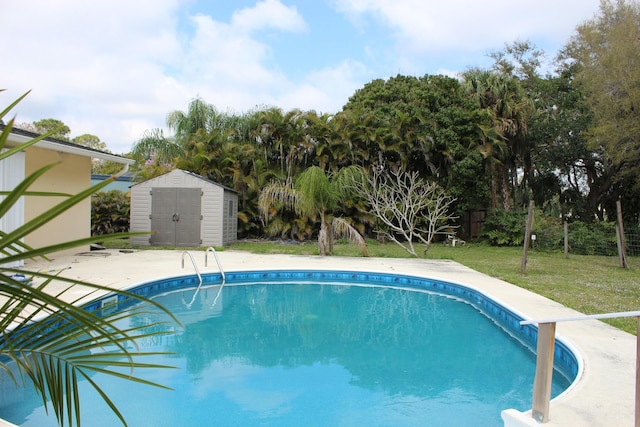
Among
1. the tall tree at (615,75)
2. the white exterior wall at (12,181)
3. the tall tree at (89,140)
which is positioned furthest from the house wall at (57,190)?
the tall tree at (89,140)

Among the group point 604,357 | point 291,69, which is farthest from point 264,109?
point 604,357

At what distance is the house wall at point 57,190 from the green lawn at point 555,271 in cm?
475

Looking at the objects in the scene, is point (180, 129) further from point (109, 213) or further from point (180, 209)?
point (180, 209)

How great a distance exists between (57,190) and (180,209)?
4018 millimetres

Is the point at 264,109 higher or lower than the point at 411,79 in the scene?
lower

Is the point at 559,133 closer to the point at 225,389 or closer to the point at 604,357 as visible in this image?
the point at 604,357

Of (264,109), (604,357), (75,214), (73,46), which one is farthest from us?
(264,109)

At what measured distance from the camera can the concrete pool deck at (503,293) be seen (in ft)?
10.8

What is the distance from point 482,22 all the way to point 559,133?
5579 millimetres

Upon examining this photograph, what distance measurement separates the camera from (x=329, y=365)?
5.30m

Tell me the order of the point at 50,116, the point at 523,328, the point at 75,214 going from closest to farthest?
the point at 523,328, the point at 75,214, the point at 50,116

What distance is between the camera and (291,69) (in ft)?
66.1

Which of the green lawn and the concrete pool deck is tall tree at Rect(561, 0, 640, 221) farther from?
the concrete pool deck

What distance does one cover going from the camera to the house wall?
33.1 ft
